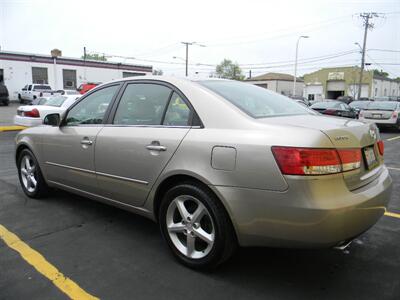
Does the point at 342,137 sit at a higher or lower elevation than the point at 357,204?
higher

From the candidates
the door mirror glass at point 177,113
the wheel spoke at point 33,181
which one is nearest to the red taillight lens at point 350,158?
the door mirror glass at point 177,113

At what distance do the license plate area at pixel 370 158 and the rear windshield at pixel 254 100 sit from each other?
2.34 ft

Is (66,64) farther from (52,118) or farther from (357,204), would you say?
(357,204)

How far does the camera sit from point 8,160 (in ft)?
25.8

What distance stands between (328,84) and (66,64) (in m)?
46.7

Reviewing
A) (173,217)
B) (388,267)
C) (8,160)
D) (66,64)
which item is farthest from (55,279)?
(66,64)

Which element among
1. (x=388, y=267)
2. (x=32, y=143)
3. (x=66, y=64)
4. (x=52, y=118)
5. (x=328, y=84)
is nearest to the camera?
(x=388, y=267)

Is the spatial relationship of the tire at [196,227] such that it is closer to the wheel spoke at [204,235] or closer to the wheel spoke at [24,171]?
the wheel spoke at [204,235]

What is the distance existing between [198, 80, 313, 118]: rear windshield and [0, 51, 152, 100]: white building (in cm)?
3976

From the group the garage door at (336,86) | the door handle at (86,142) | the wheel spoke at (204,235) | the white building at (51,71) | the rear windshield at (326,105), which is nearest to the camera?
the wheel spoke at (204,235)

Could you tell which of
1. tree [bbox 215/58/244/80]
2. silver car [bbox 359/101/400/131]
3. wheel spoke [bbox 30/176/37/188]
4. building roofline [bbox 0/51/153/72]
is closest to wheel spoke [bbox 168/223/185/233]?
wheel spoke [bbox 30/176/37/188]

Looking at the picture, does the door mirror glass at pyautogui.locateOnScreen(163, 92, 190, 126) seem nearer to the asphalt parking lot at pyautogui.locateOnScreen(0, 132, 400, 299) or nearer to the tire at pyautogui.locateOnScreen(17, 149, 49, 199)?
the asphalt parking lot at pyautogui.locateOnScreen(0, 132, 400, 299)

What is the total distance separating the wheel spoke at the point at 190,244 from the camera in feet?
9.86

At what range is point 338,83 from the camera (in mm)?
66938
